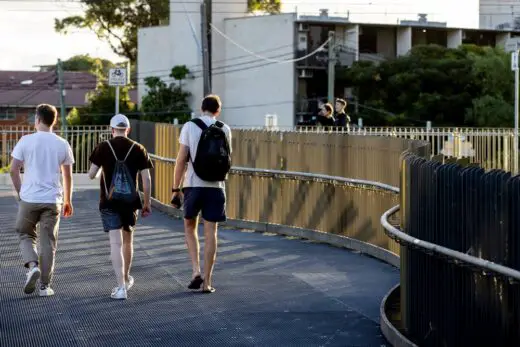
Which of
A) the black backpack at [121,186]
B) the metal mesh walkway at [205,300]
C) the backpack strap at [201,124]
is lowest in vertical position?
the metal mesh walkway at [205,300]

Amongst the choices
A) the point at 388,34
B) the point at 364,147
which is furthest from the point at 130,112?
the point at 364,147

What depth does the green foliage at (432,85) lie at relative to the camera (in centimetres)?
6462

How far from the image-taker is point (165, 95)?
7050 cm

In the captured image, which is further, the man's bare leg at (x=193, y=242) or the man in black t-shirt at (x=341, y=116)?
the man in black t-shirt at (x=341, y=116)

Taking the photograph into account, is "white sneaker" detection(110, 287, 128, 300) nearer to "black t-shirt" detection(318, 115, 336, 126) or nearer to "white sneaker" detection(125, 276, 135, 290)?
"white sneaker" detection(125, 276, 135, 290)

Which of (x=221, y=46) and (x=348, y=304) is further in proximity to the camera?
(x=221, y=46)

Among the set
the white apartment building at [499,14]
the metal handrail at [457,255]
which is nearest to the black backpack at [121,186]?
the metal handrail at [457,255]

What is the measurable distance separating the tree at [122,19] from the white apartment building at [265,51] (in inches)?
219

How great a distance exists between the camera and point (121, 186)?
1093 centimetres

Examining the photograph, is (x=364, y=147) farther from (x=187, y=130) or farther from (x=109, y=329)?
(x=109, y=329)

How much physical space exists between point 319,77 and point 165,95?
29.9ft

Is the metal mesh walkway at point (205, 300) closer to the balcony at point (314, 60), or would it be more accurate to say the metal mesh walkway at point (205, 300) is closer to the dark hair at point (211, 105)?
the dark hair at point (211, 105)

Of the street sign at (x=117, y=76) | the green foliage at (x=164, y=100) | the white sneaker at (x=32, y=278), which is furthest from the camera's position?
the green foliage at (x=164, y=100)

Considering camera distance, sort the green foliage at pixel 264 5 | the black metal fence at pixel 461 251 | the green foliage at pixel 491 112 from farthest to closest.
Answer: the green foliage at pixel 264 5, the green foliage at pixel 491 112, the black metal fence at pixel 461 251
